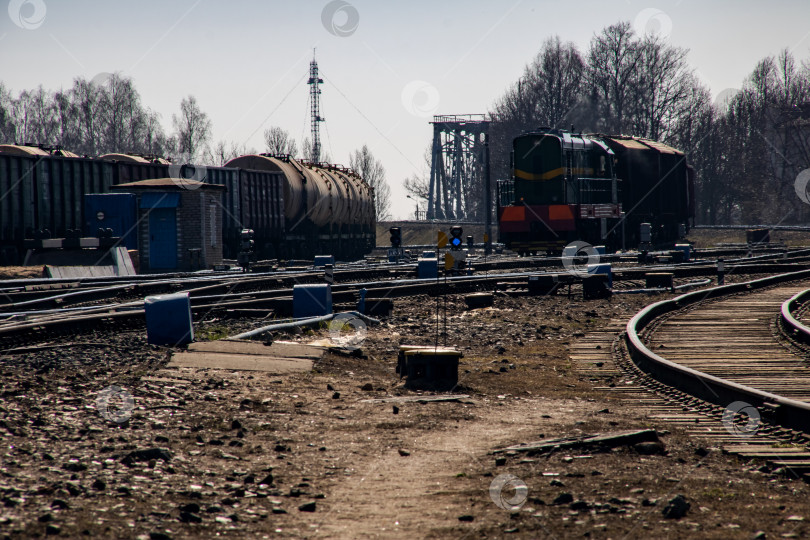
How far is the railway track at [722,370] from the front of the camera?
19.8 feet

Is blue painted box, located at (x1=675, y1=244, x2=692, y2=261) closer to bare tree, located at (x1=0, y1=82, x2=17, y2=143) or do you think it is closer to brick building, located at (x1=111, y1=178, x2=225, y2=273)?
brick building, located at (x1=111, y1=178, x2=225, y2=273)

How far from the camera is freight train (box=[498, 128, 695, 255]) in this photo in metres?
25.8

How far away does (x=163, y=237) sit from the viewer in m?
25.8

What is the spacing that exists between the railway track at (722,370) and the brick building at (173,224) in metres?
15.3

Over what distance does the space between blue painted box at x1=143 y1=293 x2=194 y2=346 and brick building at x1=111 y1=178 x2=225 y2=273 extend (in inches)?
641

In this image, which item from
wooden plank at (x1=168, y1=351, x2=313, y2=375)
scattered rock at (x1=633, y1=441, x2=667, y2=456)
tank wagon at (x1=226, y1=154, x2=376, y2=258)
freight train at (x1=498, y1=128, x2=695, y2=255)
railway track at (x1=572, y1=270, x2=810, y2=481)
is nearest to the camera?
scattered rock at (x1=633, y1=441, x2=667, y2=456)

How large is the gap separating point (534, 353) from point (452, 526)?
7.33 metres

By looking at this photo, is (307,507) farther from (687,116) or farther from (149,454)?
(687,116)

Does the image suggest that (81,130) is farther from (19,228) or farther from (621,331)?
(621,331)

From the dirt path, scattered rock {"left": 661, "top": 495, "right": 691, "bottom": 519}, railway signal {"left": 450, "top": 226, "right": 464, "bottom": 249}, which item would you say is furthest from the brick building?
scattered rock {"left": 661, "top": 495, "right": 691, "bottom": 519}

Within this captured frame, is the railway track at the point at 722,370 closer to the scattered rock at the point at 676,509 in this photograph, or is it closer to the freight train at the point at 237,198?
the scattered rock at the point at 676,509

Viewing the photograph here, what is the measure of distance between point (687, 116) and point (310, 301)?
56182 millimetres

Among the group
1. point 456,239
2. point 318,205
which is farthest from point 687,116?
point 456,239

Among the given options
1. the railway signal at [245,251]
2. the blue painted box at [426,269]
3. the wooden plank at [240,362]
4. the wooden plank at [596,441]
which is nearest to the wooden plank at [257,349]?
the wooden plank at [240,362]
